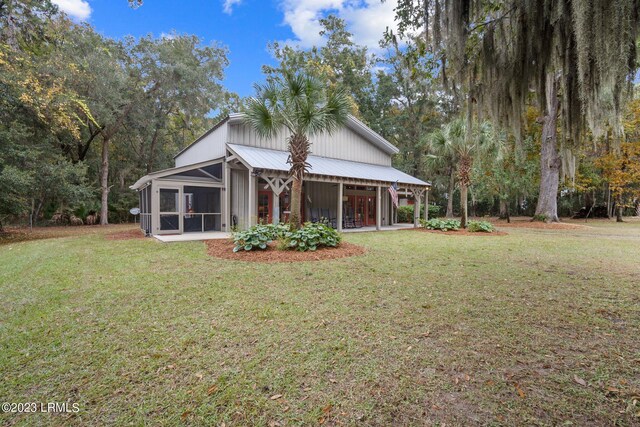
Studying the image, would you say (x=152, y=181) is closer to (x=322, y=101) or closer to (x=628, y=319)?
(x=322, y=101)

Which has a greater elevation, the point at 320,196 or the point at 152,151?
the point at 152,151

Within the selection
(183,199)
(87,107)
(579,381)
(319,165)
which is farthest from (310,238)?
(87,107)

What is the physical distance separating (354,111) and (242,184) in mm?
12447

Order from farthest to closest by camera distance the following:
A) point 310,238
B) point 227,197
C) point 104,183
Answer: point 104,183
point 227,197
point 310,238

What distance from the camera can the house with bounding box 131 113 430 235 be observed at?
11117 mm

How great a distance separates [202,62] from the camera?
2133cm

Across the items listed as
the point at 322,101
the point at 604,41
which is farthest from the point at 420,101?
the point at 604,41

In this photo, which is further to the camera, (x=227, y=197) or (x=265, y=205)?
(x=265, y=205)

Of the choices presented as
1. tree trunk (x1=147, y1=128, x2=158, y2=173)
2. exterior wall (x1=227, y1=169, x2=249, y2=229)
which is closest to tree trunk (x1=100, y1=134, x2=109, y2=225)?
tree trunk (x1=147, y1=128, x2=158, y2=173)

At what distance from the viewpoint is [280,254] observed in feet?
22.6

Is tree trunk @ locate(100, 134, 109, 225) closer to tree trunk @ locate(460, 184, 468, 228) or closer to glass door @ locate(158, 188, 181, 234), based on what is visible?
glass door @ locate(158, 188, 181, 234)

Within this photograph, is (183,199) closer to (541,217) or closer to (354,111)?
(354,111)

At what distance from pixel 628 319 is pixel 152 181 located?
41.5 feet

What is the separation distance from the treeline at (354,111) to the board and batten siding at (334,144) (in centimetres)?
336
